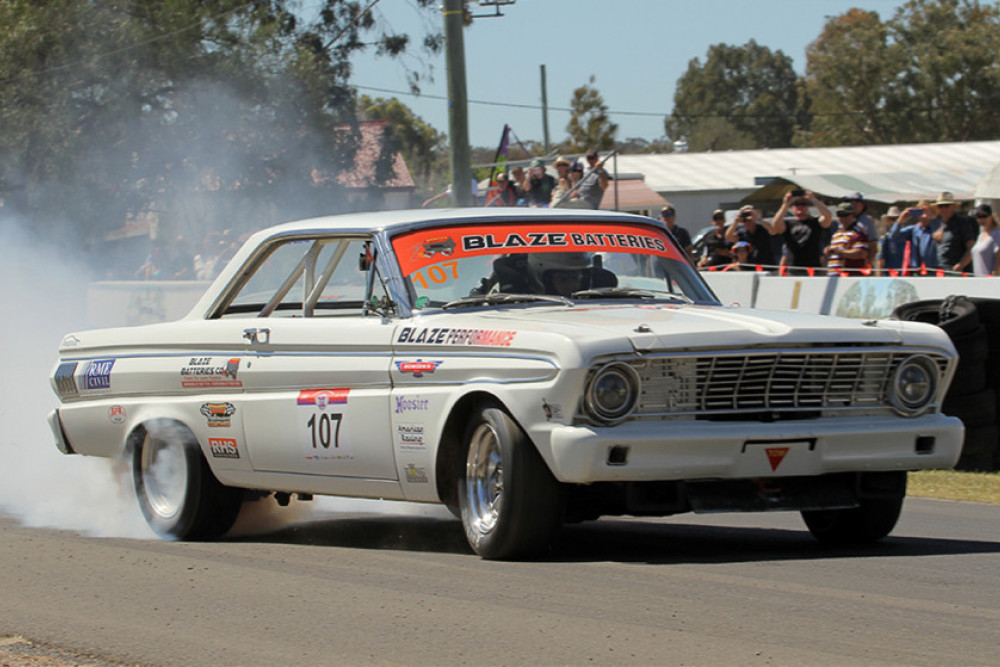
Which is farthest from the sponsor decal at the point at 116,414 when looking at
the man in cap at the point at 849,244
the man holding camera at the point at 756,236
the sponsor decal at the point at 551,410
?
the man holding camera at the point at 756,236

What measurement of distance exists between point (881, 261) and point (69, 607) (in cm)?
1193

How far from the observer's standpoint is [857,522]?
257 inches

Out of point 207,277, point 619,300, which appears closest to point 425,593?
point 619,300

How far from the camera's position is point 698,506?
5.76 meters

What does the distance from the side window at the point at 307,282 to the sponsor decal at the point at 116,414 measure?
79 cm

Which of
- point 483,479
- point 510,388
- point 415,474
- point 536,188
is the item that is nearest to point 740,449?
point 510,388

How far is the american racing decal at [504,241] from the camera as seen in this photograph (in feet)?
22.4

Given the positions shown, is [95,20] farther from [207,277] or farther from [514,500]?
[514,500]

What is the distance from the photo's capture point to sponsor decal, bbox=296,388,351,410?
6.66m

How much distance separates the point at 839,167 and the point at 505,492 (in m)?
41.7

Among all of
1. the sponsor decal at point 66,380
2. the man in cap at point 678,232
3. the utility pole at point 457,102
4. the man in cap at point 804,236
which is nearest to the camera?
the sponsor decal at point 66,380

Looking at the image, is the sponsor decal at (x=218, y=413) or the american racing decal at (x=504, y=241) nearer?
the american racing decal at (x=504, y=241)

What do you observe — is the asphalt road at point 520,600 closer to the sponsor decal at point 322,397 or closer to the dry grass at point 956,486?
the sponsor decal at point 322,397

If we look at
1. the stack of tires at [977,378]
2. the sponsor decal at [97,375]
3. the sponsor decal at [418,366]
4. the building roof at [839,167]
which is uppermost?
the sponsor decal at [418,366]
